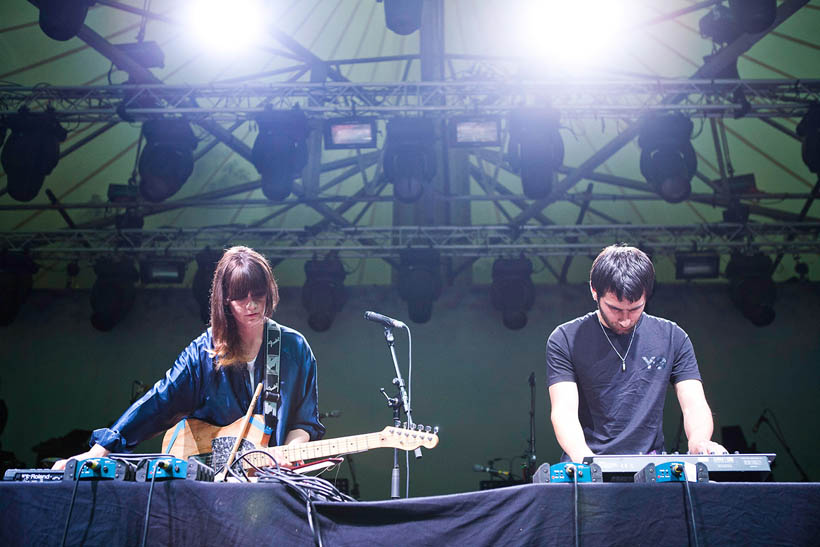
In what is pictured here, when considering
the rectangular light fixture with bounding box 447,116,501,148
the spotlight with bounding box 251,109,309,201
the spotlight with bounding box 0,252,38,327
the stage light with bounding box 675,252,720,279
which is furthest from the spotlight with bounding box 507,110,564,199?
the spotlight with bounding box 0,252,38,327

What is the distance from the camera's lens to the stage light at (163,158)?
7062 mm

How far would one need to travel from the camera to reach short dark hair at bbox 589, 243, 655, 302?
239 centimetres

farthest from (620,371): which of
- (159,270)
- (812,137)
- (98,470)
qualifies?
(159,270)

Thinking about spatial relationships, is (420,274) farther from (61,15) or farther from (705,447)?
(705,447)

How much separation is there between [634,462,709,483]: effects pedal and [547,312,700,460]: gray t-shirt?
2.16ft

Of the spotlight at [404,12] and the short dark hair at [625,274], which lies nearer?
the short dark hair at [625,274]

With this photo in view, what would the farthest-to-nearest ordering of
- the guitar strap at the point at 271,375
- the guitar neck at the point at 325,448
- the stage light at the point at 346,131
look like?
the stage light at the point at 346,131 → the guitar strap at the point at 271,375 → the guitar neck at the point at 325,448

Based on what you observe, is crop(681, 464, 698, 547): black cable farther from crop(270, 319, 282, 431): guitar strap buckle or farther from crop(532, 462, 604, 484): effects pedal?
crop(270, 319, 282, 431): guitar strap buckle

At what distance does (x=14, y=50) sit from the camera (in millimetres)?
7750

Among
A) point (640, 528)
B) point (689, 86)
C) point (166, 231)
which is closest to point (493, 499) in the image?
point (640, 528)

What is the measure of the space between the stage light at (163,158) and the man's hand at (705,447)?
6029 mm

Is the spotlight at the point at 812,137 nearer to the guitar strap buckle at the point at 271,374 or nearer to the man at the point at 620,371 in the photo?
the man at the point at 620,371

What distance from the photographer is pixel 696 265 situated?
9.34 meters

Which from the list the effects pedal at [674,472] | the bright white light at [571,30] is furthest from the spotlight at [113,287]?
the effects pedal at [674,472]
